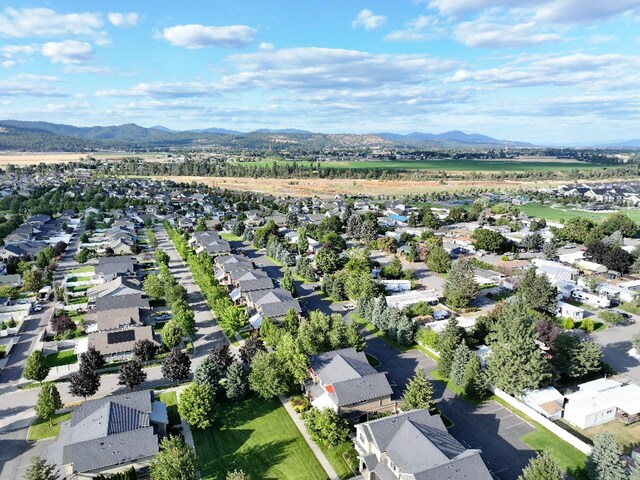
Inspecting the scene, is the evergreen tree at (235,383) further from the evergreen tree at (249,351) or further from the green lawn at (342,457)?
the green lawn at (342,457)

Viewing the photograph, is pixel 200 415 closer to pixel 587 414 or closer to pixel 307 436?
pixel 307 436

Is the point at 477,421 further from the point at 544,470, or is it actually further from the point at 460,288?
the point at 460,288

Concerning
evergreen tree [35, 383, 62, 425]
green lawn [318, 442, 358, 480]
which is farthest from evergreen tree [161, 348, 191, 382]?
green lawn [318, 442, 358, 480]

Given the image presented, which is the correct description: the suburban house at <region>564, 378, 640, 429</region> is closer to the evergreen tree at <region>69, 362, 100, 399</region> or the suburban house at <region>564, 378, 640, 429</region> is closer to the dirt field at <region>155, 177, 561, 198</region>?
the evergreen tree at <region>69, 362, 100, 399</region>

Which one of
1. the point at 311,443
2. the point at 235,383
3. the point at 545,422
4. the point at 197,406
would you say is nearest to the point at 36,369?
the point at 197,406

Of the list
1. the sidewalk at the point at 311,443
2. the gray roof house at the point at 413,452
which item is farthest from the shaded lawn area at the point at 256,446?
the gray roof house at the point at 413,452
